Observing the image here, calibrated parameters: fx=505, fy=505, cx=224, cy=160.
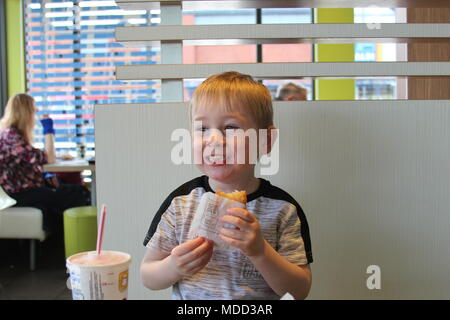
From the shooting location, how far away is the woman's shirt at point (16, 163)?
329cm

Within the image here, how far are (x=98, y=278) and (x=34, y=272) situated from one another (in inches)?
108

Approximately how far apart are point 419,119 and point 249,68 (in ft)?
1.31

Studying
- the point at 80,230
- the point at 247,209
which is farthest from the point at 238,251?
the point at 80,230

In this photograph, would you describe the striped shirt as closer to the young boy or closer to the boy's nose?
the young boy

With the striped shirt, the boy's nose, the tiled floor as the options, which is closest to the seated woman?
the tiled floor

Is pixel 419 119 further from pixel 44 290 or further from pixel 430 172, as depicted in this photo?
pixel 44 290

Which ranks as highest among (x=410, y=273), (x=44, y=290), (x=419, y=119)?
(x=419, y=119)

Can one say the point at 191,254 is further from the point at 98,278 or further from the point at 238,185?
the point at 238,185

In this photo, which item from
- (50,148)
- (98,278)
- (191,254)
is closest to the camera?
(98,278)

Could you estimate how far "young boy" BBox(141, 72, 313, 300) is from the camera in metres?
0.85

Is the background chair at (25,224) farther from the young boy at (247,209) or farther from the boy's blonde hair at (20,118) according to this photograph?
the young boy at (247,209)

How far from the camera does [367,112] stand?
3.70ft

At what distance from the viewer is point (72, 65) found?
18.2 ft
